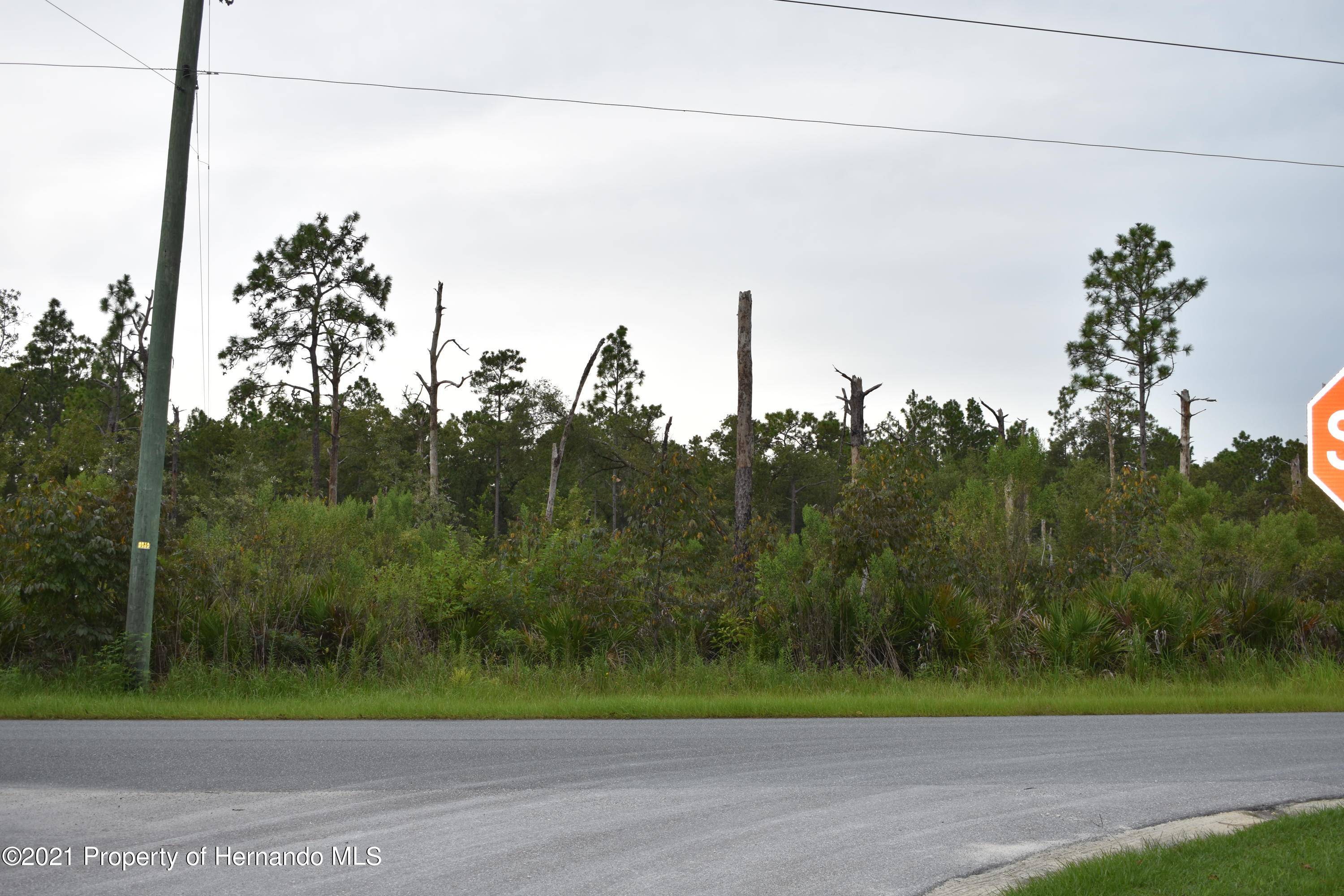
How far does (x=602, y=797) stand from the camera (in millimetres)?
7496

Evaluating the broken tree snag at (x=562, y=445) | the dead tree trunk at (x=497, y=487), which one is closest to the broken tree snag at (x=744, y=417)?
the broken tree snag at (x=562, y=445)

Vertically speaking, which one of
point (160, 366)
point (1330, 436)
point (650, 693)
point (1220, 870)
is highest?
point (160, 366)

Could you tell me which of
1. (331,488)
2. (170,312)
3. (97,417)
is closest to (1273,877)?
(170,312)

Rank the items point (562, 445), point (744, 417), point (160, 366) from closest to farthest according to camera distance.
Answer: point (160, 366), point (744, 417), point (562, 445)

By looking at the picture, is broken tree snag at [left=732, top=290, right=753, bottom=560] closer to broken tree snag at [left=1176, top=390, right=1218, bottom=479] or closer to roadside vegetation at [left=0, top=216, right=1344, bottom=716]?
roadside vegetation at [left=0, top=216, right=1344, bottom=716]

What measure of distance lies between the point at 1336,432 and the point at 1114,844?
273 centimetres

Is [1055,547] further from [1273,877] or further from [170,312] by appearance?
[1273,877]

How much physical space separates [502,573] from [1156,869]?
13493 millimetres

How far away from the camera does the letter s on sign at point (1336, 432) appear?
6008mm

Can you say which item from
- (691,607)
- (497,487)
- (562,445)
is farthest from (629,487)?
(497,487)

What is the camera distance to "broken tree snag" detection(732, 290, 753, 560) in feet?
74.6

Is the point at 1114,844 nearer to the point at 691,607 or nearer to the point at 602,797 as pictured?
the point at 602,797

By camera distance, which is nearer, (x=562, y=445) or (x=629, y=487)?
(x=629, y=487)

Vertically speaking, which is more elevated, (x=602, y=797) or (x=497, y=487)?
(x=497, y=487)
